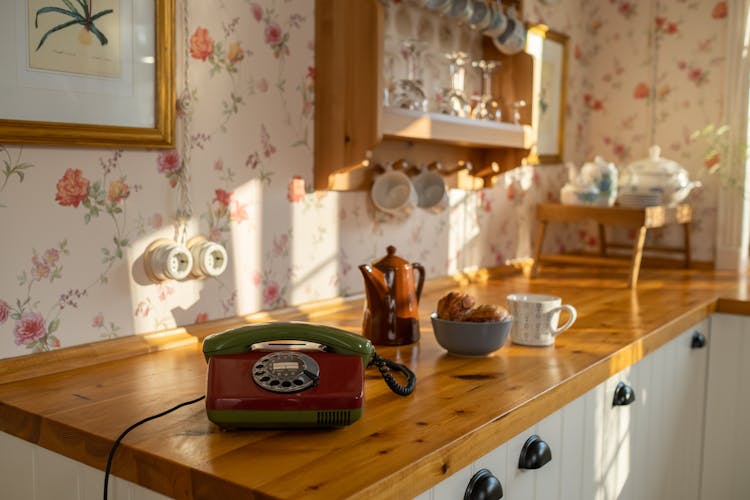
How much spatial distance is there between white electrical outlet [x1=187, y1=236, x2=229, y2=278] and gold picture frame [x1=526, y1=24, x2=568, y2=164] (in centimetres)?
151

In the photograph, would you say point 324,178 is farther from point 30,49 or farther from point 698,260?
point 698,260

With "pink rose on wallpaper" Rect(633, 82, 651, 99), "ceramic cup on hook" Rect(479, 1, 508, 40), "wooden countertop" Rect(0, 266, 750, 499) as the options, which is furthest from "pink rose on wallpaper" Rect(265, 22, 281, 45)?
"pink rose on wallpaper" Rect(633, 82, 651, 99)

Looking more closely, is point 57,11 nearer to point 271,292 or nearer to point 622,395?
point 271,292

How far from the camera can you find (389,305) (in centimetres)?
163

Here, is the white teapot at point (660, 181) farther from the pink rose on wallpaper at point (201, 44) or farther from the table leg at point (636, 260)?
the pink rose on wallpaper at point (201, 44)

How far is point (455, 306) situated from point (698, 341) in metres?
0.94

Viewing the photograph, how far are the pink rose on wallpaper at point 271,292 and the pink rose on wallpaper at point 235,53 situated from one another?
0.51 metres

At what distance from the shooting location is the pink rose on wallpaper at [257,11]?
1762mm

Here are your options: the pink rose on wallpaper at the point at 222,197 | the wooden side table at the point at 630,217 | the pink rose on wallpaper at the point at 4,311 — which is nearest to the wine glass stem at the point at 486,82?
the wooden side table at the point at 630,217

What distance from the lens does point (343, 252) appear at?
210cm

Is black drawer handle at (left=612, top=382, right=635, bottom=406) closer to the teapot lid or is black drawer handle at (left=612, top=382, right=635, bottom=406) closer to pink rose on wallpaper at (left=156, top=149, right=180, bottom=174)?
the teapot lid

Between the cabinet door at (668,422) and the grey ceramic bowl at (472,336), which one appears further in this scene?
the cabinet door at (668,422)

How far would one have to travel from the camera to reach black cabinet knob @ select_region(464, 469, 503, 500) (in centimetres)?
114

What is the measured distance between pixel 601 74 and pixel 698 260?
82cm
